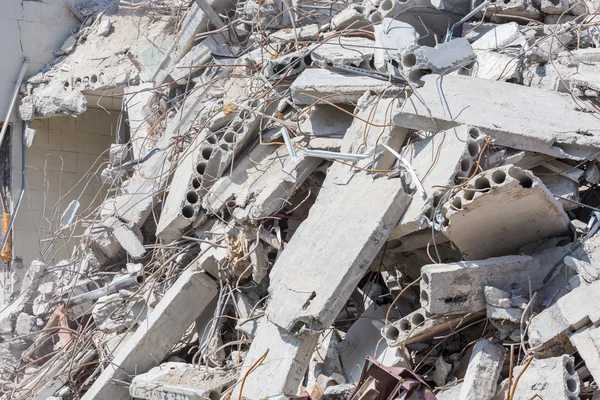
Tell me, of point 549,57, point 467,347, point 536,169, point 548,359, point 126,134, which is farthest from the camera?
point 126,134

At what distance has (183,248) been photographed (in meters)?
6.34

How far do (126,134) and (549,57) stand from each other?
5342 millimetres

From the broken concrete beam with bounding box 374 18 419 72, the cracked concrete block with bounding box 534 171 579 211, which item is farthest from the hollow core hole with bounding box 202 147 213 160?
the cracked concrete block with bounding box 534 171 579 211

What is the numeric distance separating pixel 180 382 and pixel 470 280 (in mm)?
2112

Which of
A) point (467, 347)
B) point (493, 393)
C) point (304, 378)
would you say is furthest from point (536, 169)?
point (304, 378)

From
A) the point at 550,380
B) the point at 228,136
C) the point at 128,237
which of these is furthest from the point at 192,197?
the point at 550,380

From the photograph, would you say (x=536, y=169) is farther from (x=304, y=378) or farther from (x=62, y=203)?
(x=62, y=203)

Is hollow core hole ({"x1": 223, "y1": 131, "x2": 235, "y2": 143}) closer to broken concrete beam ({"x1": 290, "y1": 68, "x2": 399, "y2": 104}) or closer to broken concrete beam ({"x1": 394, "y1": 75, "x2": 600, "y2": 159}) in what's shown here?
broken concrete beam ({"x1": 290, "y1": 68, "x2": 399, "y2": 104})

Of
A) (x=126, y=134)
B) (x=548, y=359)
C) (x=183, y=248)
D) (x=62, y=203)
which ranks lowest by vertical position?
(x=62, y=203)

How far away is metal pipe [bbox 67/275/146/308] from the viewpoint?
266 inches

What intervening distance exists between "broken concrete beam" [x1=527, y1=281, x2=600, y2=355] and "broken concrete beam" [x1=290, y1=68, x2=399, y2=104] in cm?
202

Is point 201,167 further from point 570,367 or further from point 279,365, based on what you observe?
point 570,367

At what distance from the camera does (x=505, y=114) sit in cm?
503

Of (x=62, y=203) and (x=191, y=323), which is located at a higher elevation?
(x=191, y=323)
